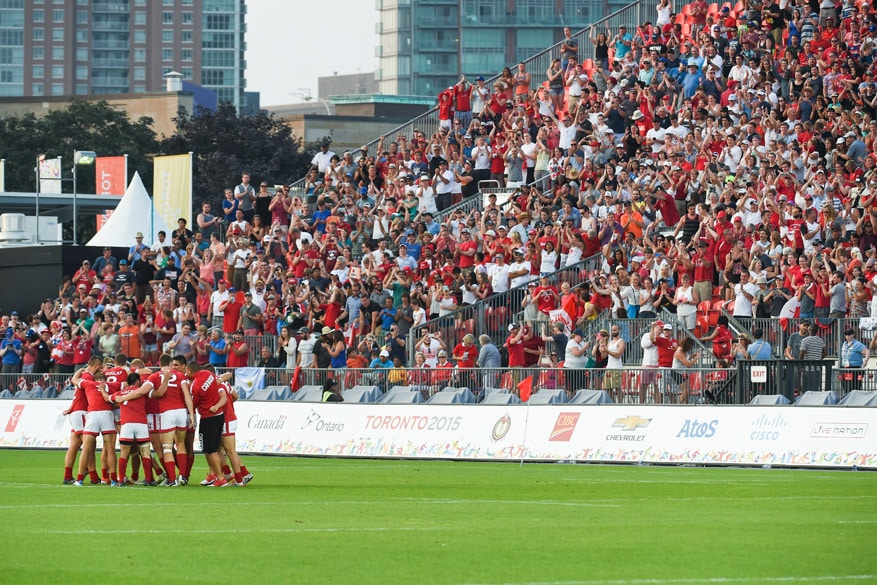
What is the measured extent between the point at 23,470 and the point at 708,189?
14.9 m

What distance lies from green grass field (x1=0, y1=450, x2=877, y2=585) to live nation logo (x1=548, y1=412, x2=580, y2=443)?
3.03 m

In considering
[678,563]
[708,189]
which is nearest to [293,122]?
[708,189]

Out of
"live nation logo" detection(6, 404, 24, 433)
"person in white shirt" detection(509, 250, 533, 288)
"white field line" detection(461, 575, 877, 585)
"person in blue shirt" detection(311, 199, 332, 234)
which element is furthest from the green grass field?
"person in blue shirt" detection(311, 199, 332, 234)

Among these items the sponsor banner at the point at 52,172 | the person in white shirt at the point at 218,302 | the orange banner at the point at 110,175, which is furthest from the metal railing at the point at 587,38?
the sponsor banner at the point at 52,172

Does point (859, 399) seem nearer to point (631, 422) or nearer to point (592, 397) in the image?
point (631, 422)

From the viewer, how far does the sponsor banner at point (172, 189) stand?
48.4 metres

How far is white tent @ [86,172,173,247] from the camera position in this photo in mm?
49656

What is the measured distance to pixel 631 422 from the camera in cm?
2639

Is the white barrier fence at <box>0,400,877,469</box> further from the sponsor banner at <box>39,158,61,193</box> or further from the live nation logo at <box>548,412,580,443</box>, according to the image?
the sponsor banner at <box>39,158,61,193</box>

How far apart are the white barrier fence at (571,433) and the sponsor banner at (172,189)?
61.2 ft

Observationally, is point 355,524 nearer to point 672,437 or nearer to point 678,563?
point 678,563

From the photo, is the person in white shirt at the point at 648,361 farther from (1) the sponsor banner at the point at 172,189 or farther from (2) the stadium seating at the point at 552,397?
(1) the sponsor banner at the point at 172,189

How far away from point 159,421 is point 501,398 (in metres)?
8.07

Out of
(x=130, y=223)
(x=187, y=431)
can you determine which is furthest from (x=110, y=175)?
(x=187, y=431)
